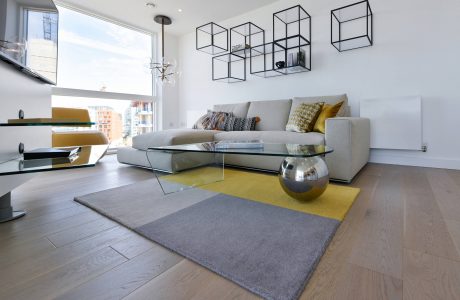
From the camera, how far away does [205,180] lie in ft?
6.56

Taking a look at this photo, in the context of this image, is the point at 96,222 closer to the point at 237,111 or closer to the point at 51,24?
the point at 51,24

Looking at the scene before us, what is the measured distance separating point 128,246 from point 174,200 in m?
0.57

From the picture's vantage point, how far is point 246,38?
153 inches

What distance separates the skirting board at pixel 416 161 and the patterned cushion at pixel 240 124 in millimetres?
1496

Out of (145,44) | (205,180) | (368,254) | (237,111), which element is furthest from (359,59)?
(145,44)

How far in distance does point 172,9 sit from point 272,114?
97.3 inches

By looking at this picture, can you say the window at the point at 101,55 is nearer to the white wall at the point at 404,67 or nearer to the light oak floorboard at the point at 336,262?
the white wall at the point at 404,67

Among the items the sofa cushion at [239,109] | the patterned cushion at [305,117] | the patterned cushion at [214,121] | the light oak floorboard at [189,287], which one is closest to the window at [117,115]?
the patterned cushion at [214,121]

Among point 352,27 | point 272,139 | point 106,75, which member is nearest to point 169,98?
point 106,75

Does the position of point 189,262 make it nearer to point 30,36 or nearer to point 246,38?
point 30,36

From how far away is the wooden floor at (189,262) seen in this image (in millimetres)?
729

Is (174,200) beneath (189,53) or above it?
beneath

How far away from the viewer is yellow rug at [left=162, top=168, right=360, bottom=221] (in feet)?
4.59

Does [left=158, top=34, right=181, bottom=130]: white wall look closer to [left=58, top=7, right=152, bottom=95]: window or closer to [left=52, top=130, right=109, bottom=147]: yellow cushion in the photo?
[left=58, top=7, right=152, bottom=95]: window
